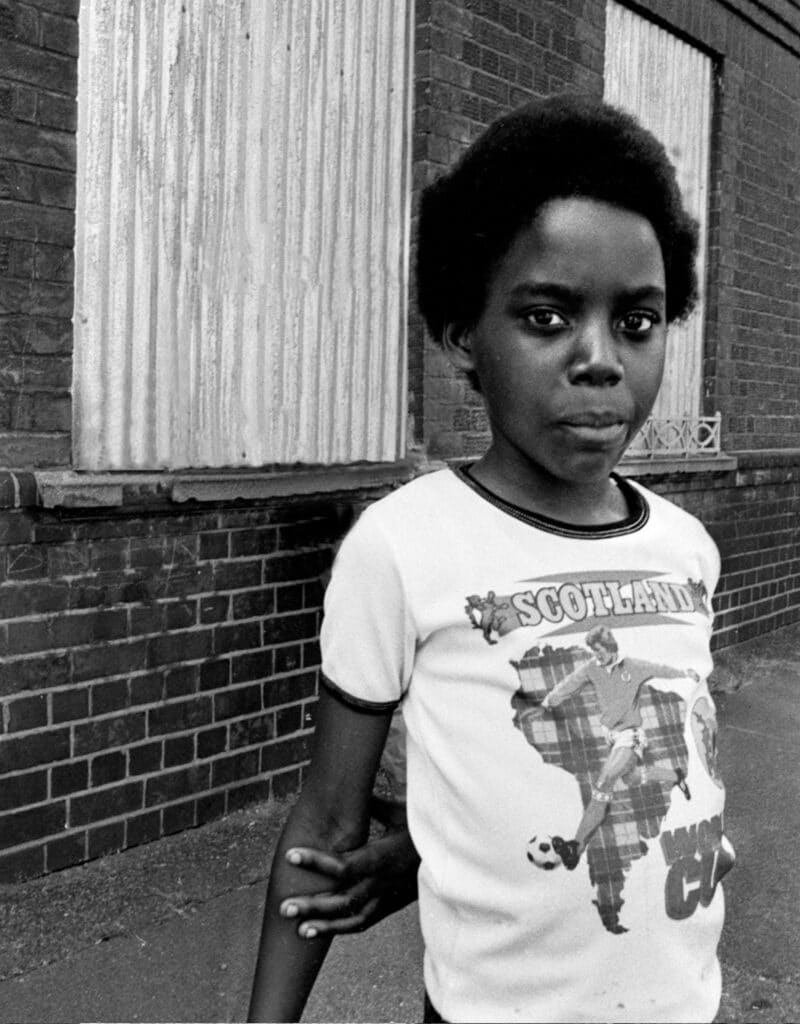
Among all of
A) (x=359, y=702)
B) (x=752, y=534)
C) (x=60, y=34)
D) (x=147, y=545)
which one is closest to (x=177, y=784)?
(x=147, y=545)

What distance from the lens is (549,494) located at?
5.52 feet

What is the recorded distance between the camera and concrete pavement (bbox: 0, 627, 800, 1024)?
3.01 m

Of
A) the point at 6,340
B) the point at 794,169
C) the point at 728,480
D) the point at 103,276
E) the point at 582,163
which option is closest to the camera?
the point at 582,163

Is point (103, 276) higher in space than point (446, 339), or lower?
higher

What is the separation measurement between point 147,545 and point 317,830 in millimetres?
2375

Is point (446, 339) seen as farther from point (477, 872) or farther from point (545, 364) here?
point (477, 872)

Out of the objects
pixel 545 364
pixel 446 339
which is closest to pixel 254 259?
pixel 446 339

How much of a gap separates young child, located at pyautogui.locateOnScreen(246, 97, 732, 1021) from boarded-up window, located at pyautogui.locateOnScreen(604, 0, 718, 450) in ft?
16.3

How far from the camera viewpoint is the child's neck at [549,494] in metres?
1.68

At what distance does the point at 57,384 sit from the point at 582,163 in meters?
2.35

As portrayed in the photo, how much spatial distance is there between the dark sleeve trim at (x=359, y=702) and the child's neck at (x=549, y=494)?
1.14 feet

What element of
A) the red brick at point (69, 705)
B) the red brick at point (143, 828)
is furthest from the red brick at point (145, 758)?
the red brick at point (69, 705)

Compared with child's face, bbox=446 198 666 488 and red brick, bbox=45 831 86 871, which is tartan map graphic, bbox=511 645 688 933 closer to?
child's face, bbox=446 198 666 488

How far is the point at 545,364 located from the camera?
1.58 metres
